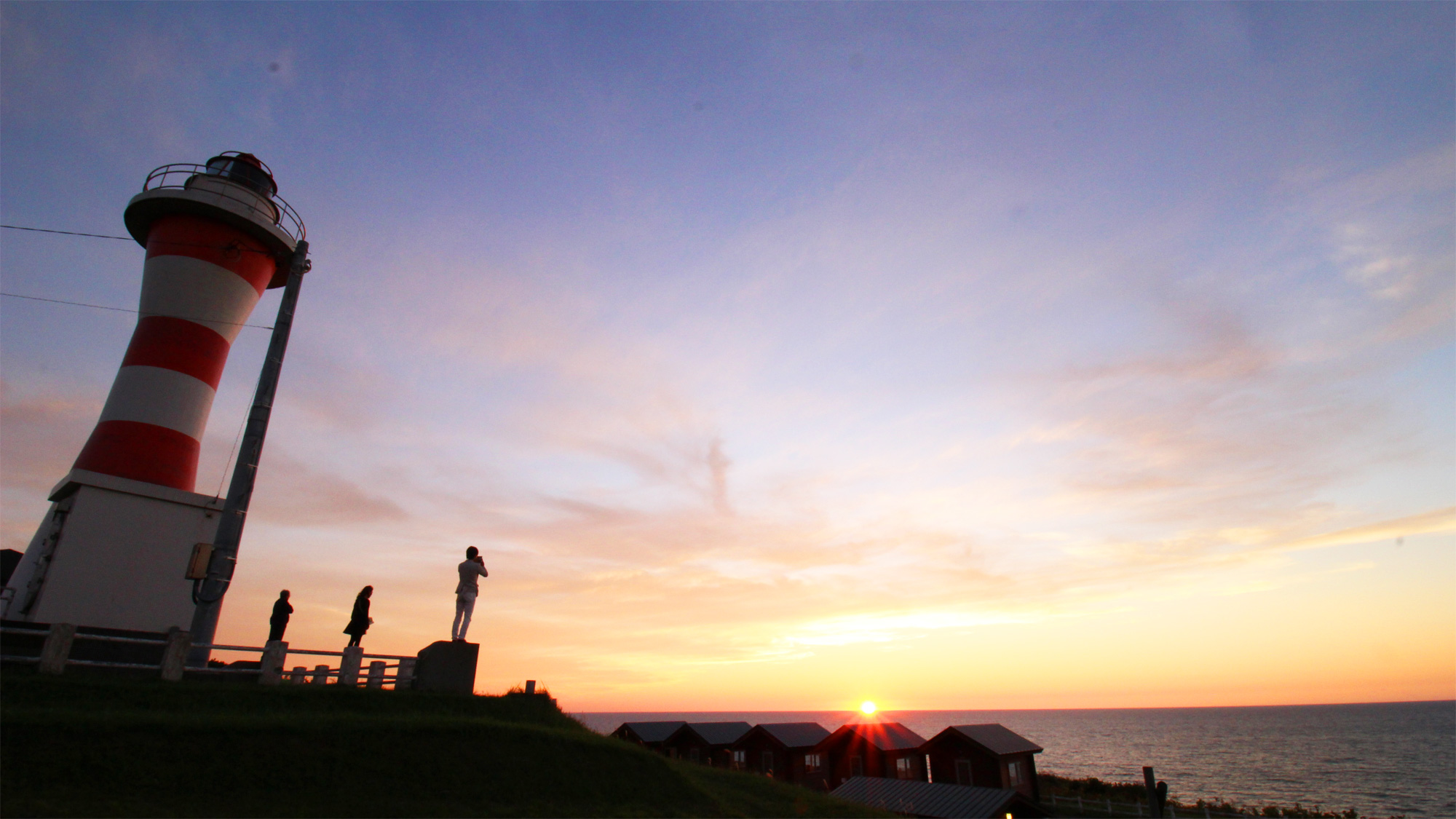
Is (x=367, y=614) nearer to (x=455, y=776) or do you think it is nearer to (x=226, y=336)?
(x=455, y=776)

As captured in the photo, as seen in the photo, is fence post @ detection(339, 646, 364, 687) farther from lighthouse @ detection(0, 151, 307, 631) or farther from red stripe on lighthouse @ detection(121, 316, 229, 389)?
red stripe on lighthouse @ detection(121, 316, 229, 389)

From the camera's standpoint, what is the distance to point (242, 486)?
17.0 metres

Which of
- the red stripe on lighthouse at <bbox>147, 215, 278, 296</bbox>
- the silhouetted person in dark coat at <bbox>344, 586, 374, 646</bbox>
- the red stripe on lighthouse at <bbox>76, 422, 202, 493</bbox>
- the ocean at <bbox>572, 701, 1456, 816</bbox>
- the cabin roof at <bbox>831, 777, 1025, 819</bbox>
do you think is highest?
the red stripe on lighthouse at <bbox>147, 215, 278, 296</bbox>

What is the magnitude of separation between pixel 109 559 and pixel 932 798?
30.9 m

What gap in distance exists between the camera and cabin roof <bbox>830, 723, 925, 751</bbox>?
44.3m

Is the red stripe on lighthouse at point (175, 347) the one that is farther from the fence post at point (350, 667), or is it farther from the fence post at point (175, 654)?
the fence post at point (350, 667)

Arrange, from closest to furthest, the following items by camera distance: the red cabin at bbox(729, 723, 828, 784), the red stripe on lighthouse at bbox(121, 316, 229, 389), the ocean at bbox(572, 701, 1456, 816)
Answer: the red stripe on lighthouse at bbox(121, 316, 229, 389) → the red cabin at bbox(729, 723, 828, 784) → the ocean at bbox(572, 701, 1456, 816)

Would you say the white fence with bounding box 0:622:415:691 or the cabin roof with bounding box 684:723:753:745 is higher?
the white fence with bounding box 0:622:415:691

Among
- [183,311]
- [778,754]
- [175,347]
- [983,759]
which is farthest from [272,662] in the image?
[983,759]

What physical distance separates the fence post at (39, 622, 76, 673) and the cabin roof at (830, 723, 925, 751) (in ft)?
134

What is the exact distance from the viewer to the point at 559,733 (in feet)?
53.2

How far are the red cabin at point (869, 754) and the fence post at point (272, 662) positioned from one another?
119 ft

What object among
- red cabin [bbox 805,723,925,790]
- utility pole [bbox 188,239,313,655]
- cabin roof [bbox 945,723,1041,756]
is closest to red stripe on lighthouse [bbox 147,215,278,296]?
utility pole [bbox 188,239,313,655]

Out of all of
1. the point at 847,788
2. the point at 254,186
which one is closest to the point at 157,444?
the point at 254,186
